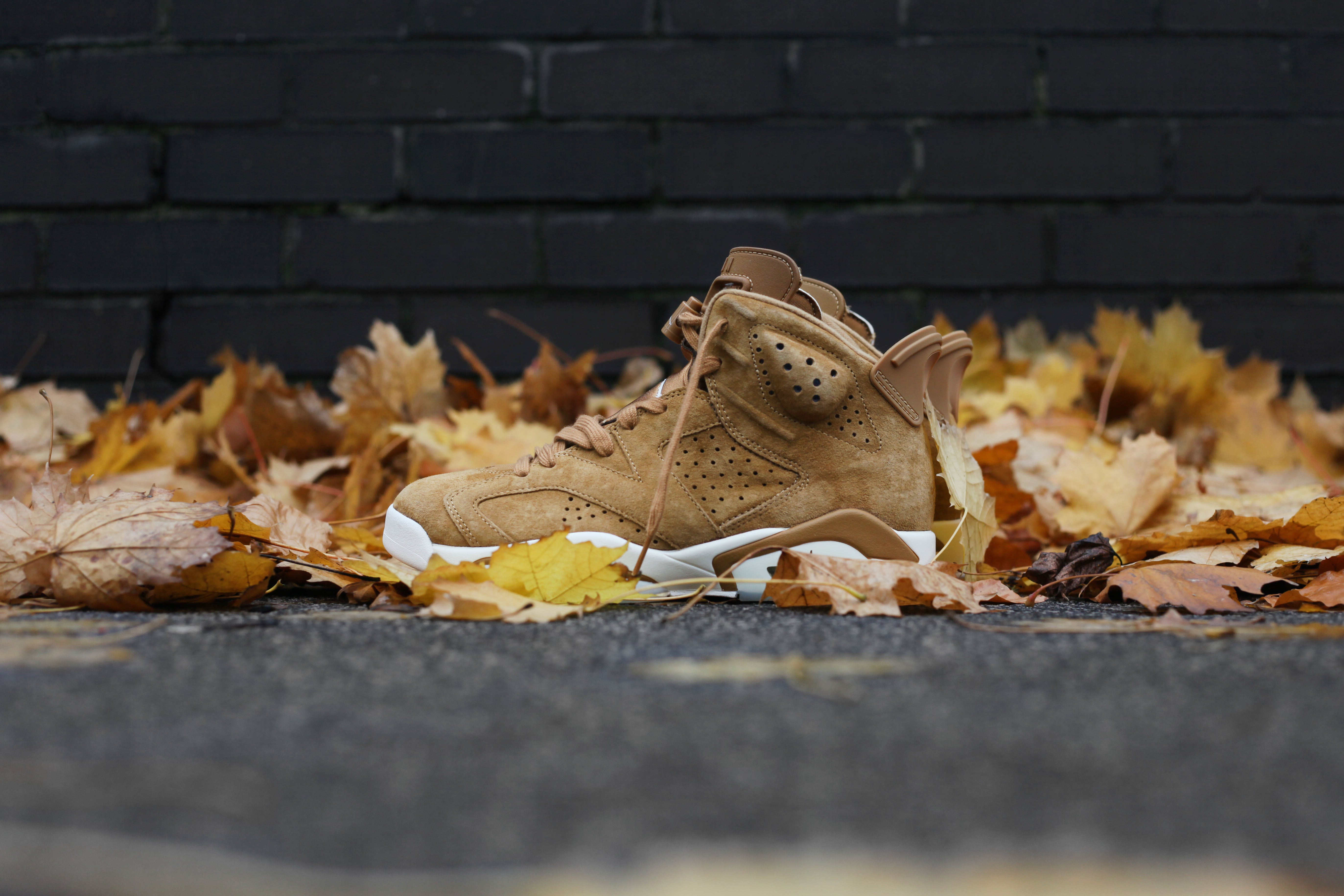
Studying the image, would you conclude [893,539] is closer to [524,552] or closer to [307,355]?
[524,552]

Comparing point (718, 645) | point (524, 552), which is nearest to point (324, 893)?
point (718, 645)

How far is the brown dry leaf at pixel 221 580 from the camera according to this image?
0.84 meters

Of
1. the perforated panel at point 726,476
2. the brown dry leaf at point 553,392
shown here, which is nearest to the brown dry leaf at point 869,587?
the perforated panel at point 726,476

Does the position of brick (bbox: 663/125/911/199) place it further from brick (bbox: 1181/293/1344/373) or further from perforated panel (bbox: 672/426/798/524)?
perforated panel (bbox: 672/426/798/524)

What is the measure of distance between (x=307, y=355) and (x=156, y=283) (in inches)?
13.4

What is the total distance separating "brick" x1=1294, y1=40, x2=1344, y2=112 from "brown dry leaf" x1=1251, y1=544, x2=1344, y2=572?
1364mm

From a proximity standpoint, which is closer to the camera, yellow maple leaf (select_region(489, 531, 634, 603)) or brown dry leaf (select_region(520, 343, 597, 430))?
yellow maple leaf (select_region(489, 531, 634, 603))

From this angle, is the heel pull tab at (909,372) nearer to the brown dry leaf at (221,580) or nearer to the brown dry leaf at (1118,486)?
the brown dry leaf at (1118,486)

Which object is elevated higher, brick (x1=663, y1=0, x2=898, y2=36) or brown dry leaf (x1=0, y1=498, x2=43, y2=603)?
brick (x1=663, y1=0, x2=898, y2=36)

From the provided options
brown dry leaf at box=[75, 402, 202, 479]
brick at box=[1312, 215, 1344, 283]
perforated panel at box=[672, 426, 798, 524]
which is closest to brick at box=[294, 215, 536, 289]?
brown dry leaf at box=[75, 402, 202, 479]

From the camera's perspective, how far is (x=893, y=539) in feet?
3.23

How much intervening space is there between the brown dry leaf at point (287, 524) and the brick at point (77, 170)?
124 cm

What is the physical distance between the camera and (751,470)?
1.00m

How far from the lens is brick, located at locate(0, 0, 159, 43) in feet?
6.29
